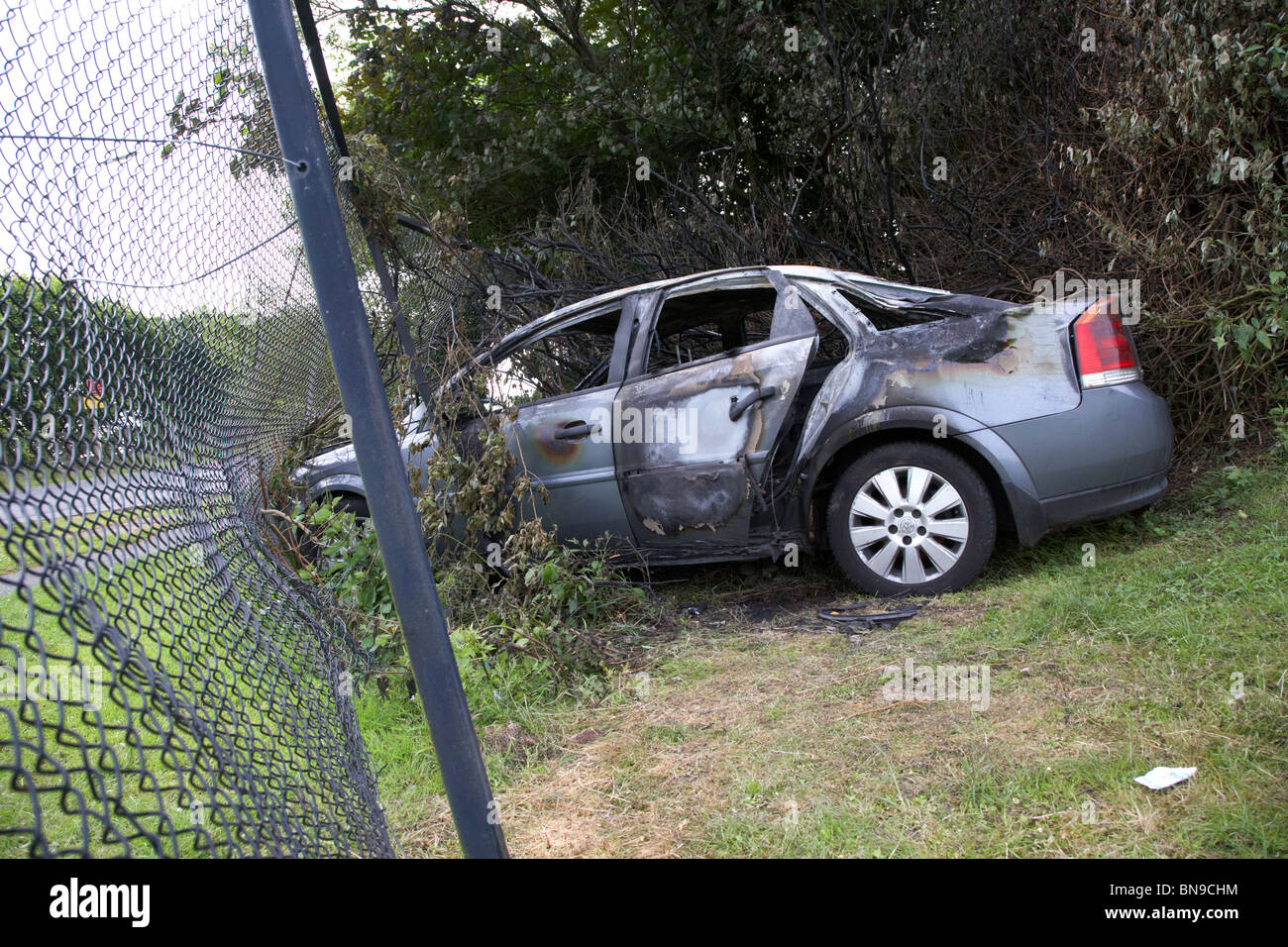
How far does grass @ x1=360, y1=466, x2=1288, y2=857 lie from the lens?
222 cm

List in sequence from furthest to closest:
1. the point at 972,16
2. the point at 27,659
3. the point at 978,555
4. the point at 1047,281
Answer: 1. the point at 972,16
2. the point at 1047,281
3. the point at 978,555
4. the point at 27,659

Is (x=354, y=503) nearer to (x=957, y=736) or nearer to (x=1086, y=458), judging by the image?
(x=957, y=736)

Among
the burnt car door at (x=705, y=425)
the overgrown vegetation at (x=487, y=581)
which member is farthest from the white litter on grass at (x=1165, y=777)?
the burnt car door at (x=705, y=425)

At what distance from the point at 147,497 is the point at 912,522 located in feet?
10.8

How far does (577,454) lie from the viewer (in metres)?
4.62

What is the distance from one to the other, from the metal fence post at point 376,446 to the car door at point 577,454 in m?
2.76

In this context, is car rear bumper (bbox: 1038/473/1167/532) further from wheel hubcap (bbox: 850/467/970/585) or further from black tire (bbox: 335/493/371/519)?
black tire (bbox: 335/493/371/519)

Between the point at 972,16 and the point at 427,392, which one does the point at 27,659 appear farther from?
the point at 972,16

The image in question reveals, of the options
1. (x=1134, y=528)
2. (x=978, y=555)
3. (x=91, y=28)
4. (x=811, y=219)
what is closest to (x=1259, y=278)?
(x=1134, y=528)

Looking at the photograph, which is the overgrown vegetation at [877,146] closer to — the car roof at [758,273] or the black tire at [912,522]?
the car roof at [758,273]

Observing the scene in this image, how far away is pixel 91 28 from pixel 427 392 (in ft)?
10.8

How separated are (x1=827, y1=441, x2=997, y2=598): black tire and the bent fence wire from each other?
8.21 ft

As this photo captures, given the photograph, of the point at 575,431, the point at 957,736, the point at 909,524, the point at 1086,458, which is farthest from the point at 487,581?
the point at 1086,458
